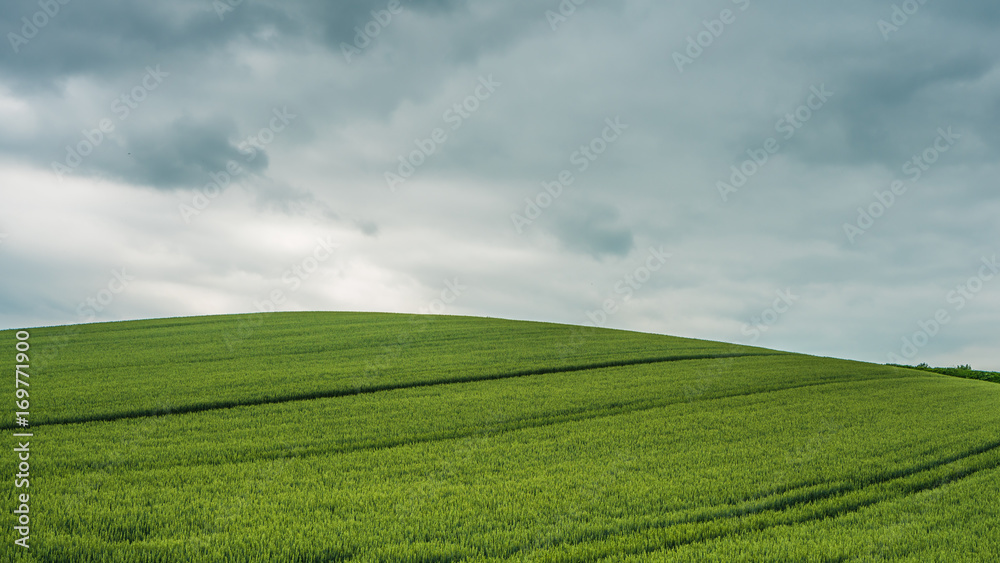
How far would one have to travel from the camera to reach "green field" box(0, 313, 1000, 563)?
6887 millimetres

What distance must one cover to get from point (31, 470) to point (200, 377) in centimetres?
865

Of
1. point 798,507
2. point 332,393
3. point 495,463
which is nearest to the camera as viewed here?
point 798,507

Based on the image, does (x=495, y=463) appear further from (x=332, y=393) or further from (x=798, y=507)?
(x=332, y=393)

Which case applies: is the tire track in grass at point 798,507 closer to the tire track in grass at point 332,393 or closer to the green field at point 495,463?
the green field at point 495,463

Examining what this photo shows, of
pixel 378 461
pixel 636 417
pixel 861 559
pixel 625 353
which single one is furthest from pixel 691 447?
pixel 625 353

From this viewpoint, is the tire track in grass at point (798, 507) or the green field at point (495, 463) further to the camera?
the tire track in grass at point (798, 507)

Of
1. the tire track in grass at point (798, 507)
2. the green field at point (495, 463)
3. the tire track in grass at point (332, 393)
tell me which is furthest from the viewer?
the tire track in grass at point (332, 393)

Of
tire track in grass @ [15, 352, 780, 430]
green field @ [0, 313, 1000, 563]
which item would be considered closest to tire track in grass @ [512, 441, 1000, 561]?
green field @ [0, 313, 1000, 563]

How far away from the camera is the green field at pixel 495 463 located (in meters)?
6.89

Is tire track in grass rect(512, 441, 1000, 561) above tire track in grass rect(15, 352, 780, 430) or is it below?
below

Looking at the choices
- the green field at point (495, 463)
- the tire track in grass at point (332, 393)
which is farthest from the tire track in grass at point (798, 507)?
the tire track in grass at point (332, 393)

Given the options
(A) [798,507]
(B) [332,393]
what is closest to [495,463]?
(A) [798,507]

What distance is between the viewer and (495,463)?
10109mm

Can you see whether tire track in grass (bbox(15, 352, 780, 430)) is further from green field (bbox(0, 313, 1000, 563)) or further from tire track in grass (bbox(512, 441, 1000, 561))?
tire track in grass (bbox(512, 441, 1000, 561))
